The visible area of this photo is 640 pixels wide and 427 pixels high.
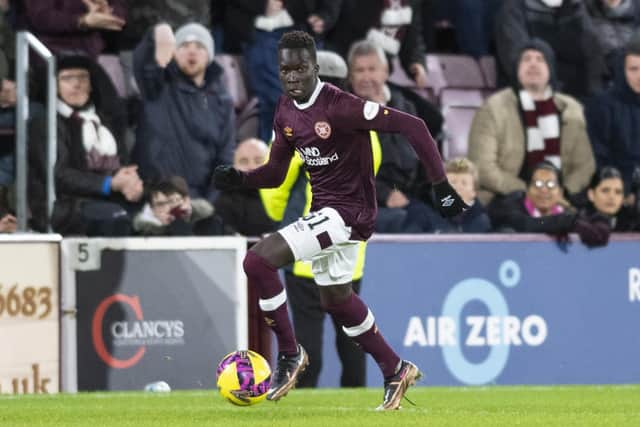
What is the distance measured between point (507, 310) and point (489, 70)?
403 centimetres

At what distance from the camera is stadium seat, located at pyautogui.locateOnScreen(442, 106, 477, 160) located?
14.3 metres

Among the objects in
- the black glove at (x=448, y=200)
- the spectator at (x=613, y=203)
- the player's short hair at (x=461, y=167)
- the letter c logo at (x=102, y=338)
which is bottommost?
the letter c logo at (x=102, y=338)

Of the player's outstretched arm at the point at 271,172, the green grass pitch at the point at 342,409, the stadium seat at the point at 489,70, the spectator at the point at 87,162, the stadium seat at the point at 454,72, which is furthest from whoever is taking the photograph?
the stadium seat at the point at 489,70

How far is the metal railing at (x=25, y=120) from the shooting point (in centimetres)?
1130

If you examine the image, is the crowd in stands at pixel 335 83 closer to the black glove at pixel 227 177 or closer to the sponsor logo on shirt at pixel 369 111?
the black glove at pixel 227 177

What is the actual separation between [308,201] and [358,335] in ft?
5.90

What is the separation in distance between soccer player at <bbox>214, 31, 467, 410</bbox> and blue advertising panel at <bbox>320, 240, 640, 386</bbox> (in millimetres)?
2803

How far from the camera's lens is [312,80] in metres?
8.40

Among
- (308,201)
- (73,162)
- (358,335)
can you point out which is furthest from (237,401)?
(73,162)

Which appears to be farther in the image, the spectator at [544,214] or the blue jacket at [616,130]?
the blue jacket at [616,130]

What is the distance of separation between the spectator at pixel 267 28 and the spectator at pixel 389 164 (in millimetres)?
1040

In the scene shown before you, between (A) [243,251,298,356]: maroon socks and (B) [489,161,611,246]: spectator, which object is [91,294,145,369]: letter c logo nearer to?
(A) [243,251,298,356]: maroon socks

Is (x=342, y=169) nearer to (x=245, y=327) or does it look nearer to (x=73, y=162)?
(x=245, y=327)

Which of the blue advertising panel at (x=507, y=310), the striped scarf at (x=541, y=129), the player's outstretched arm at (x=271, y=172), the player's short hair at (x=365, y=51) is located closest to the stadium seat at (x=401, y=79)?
the striped scarf at (x=541, y=129)
